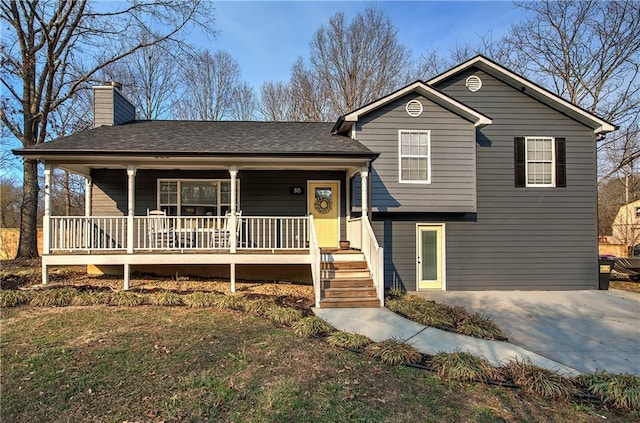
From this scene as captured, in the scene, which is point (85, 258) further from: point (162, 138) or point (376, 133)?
point (376, 133)

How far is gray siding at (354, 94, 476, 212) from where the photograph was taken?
9312 mm

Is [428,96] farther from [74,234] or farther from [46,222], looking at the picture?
[46,222]

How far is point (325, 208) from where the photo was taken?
10.4 m

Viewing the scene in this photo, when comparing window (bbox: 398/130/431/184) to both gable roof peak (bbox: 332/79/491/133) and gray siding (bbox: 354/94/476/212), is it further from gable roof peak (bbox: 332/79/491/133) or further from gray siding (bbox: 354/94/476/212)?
gable roof peak (bbox: 332/79/491/133)

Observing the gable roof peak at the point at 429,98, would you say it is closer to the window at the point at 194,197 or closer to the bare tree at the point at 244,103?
the window at the point at 194,197

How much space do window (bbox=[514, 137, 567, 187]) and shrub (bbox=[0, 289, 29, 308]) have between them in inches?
464

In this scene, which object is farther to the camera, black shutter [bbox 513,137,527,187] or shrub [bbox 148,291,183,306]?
black shutter [bbox 513,137,527,187]

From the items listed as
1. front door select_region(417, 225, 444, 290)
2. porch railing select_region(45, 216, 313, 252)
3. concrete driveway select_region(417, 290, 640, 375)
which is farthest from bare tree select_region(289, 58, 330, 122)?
concrete driveway select_region(417, 290, 640, 375)

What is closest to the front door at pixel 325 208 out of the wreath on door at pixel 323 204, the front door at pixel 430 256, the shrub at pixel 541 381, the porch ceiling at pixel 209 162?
the wreath on door at pixel 323 204

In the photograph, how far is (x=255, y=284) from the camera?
9.27 m

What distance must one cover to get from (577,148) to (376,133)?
5.85 metres

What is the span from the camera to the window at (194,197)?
1013 centimetres

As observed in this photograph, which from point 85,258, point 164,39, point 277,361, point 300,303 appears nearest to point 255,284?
point 300,303

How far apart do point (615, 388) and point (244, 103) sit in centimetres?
2582
